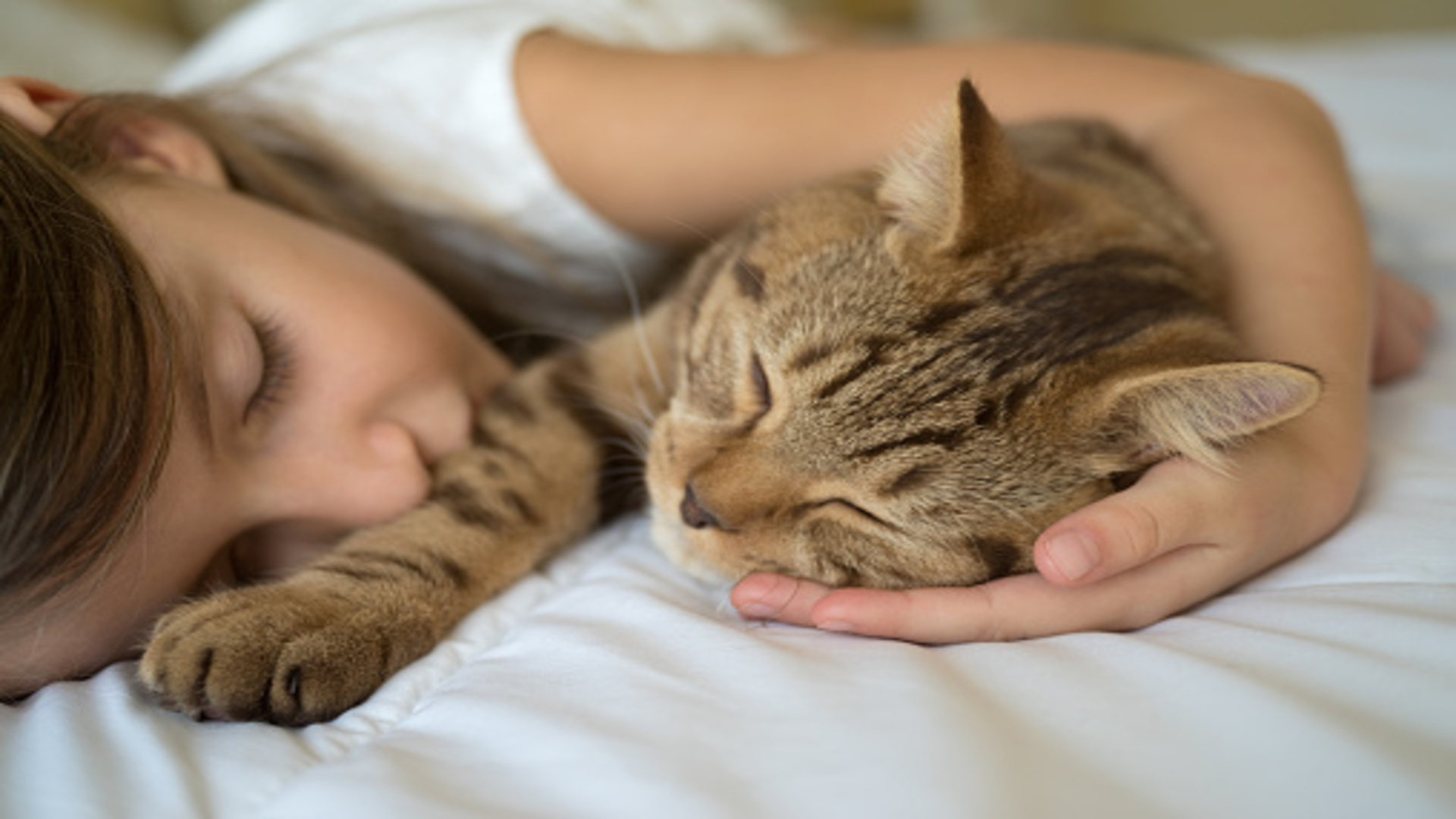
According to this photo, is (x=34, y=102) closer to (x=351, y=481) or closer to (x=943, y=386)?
(x=351, y=481)

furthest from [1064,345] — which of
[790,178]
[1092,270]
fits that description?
[790,178]

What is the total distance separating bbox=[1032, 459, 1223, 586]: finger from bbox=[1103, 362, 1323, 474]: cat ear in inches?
1.0

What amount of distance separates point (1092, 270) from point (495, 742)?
0.76 m

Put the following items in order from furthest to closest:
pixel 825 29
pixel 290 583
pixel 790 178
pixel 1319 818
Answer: pixel 825 29 < pixel 790 178 < pixel 290 583 < pixel 1319 818

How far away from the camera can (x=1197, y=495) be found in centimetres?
93

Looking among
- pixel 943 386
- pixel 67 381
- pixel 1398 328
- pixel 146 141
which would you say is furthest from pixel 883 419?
pixel 146 141

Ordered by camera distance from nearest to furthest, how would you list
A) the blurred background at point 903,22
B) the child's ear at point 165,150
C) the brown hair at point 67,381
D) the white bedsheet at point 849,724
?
the white bedsheet at point 849,724, the brown hair at point 67,381, the child's ear at point 165,150, the blurred background at point 903,22

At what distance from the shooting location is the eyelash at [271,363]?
1134 mm

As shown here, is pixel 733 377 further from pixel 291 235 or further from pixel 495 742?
pixel 291 235

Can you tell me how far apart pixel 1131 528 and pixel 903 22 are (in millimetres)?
4597

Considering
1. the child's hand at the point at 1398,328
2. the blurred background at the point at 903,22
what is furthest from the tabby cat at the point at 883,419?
the blurred background at the point at 903,22

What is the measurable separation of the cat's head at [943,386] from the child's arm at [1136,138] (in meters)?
0.05

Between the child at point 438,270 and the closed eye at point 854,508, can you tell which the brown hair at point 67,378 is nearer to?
the child at point 438,270

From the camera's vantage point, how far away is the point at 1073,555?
0.86 m
